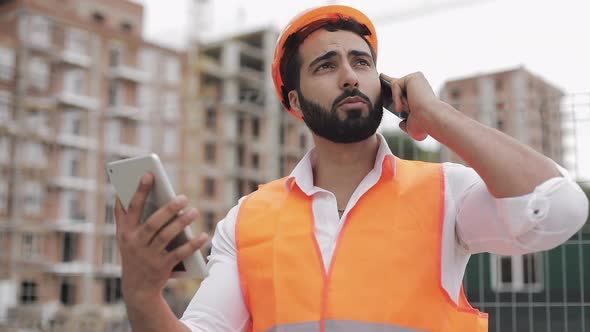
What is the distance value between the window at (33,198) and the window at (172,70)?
1163 cm

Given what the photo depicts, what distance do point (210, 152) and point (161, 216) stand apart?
4088cm

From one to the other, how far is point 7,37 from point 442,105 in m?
33.9

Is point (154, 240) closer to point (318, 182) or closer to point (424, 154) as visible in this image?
point (318, 182)

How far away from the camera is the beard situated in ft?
6.11

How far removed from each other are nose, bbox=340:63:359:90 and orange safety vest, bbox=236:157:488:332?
24 cm

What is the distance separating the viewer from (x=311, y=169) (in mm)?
2068

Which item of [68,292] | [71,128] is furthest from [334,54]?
[68,292]

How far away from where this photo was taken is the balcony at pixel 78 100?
113 feet

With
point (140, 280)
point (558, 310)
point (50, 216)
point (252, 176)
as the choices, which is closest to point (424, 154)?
point (558, 310)

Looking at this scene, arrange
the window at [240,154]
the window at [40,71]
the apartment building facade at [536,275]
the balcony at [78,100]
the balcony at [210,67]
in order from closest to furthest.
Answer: the apartment building facade at [536,275] < the window at [40,71] < the balcony at [78,100] < the window at [240,154] < the balcony at [210,67]

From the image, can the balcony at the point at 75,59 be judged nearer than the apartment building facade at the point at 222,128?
Yes

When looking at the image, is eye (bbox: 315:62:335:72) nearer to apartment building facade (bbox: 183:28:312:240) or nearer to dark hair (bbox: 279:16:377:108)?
dark hair (bbox: 279:16:377:108)

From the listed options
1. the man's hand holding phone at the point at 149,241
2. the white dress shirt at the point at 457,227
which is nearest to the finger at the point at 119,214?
the man's hand holding phone at the point at 149,241

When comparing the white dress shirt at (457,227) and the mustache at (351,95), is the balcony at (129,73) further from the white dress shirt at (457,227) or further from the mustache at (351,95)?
the mustache at (351,95)
